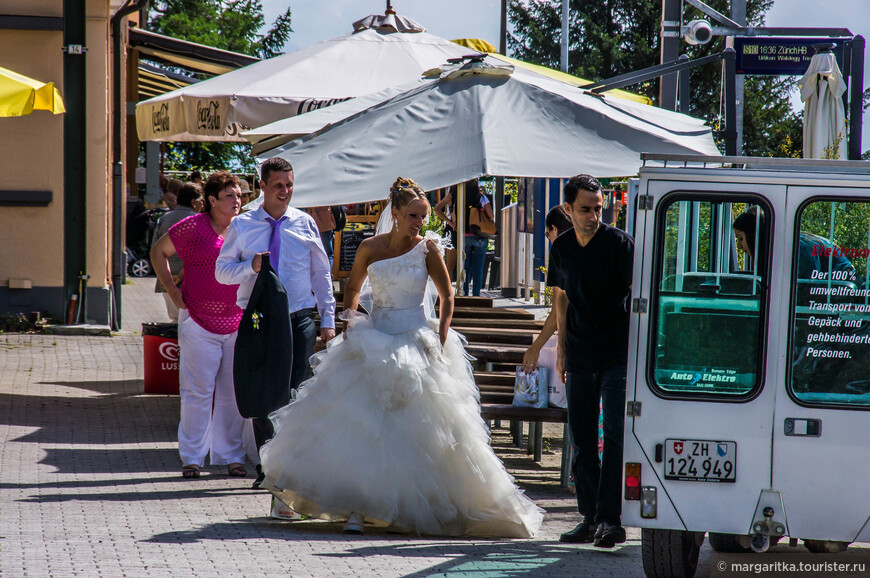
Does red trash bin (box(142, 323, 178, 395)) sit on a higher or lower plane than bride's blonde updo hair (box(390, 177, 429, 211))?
lower

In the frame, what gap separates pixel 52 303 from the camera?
13.5 m

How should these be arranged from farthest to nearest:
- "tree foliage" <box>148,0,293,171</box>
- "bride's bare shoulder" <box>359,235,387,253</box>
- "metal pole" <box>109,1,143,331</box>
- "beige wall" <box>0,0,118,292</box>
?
1. "tree foliage" <box>148,0,293,171</box>
2. "metal pole" <box>109,1,143,331</box>
3. "beige wall" <box>0,0,118,292</box>
4. "bride's bare shoulder" <box>359,235,387,253</box>

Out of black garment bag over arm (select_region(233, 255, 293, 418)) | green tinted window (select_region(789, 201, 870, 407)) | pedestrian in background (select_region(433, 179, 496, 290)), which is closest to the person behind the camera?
green tinted window (select_region(789, 201, 870, 407))

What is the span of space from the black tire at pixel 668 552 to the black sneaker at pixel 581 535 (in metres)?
0.82

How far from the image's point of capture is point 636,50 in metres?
50.5

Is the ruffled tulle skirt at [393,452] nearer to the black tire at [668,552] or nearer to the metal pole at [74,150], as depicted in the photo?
the black tire at [668,552]

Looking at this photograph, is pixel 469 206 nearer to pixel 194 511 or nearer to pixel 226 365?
pixel 226 365

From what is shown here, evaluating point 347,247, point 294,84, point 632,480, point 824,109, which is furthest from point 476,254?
point 632,480

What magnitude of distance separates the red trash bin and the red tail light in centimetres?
586

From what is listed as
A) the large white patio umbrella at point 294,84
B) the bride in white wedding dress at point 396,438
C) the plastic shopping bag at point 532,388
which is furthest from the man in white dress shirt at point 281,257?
the large white patio umbrella at point 294,84

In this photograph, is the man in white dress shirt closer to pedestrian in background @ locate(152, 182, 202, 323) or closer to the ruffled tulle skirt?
the ruffled tulle skirt

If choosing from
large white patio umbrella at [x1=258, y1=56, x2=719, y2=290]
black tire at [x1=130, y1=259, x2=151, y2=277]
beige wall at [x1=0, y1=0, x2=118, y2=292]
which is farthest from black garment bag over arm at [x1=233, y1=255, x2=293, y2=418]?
black tire at [x1=130, y1=259, x2=151, y2=277]

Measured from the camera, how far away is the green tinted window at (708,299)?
4930mm

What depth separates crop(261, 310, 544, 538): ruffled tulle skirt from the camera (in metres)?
6.09
